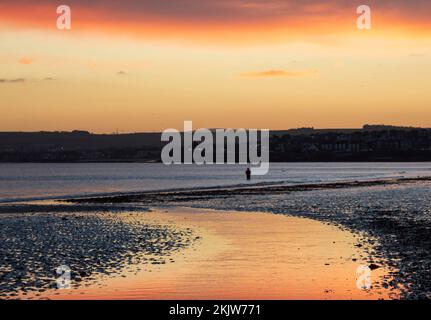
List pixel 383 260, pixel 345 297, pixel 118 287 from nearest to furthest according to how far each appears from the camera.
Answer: pixel 345 297 → pixel 118 287 → pixel 383 260

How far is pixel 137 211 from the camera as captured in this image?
5166 cm

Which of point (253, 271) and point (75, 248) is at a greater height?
point (253, 271)

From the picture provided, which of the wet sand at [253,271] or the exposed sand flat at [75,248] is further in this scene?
the exposed sand flat at [75,248]

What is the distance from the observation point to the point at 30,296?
57.8 ft

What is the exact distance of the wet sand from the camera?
17.9m

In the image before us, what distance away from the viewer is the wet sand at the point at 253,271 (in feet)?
58.7

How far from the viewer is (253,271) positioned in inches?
840

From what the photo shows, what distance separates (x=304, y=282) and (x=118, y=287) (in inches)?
202

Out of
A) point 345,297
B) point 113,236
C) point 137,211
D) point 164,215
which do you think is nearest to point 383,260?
point 345,297

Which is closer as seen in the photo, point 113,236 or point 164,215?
point 113,236

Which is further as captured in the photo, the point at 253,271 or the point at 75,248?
the point at 75,248

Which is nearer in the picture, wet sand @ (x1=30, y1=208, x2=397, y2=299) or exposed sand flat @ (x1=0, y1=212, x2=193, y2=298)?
wet sand @ (x1=30, y1=208, x2=397, y2=299)
